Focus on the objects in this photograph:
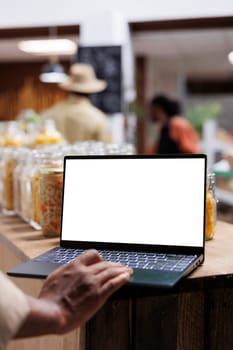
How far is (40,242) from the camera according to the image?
184 centimetres

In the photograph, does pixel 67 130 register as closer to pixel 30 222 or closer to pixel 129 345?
pixel 30 222

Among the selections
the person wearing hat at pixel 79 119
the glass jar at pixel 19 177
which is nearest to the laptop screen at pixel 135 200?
the glass jar at pixel 19 177

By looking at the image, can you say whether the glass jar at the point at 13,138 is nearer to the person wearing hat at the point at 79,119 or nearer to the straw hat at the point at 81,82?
the person wearing hat at the point at 79,119

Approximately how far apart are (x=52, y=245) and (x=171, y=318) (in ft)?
1.53

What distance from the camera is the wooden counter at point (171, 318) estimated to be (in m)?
1.39

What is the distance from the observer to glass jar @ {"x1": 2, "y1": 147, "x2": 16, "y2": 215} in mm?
2531

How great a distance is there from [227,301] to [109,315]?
11.4 inches

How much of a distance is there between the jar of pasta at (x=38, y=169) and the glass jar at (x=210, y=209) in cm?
49

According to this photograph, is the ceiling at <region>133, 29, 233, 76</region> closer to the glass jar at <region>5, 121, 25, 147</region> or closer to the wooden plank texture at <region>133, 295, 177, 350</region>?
the glass jar at <region>5, 121, 25, 147</region>

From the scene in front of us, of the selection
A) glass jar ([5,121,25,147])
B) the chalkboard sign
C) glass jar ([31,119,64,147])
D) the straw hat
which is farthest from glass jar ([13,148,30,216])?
the chalkboard sign

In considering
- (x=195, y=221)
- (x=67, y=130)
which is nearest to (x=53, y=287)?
(x=195, y=221)

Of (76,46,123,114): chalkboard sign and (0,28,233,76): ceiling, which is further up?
(0,28,233,76): ceiling

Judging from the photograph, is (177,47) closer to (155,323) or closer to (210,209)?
(210,209)

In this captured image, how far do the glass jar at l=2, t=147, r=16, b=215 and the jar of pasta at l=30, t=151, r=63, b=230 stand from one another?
34 cm
